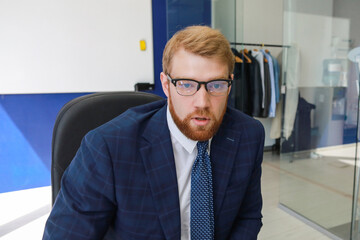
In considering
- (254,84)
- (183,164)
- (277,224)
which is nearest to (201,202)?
(183,164)

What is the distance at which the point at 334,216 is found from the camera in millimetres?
2188

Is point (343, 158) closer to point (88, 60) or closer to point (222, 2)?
point (222, 2)

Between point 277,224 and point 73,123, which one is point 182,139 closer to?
point 73,123

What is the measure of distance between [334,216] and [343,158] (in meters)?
0.49

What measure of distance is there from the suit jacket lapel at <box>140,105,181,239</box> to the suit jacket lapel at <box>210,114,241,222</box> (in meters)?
0.15

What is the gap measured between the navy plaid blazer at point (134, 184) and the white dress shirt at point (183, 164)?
0.16 ft

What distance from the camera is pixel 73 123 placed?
0.94 meters

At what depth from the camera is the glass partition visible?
2068 millimetres

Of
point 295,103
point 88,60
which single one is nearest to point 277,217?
point 295,103

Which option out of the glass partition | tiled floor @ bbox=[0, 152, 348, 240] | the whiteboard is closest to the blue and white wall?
the whiteboard

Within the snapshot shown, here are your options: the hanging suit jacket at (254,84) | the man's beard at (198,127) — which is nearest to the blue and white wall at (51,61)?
the hanging suit jacket at (254,84)

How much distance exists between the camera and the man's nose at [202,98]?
834mm

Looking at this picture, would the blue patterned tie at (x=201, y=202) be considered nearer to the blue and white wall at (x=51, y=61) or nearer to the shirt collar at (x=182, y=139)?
the shirt collar at (x=182, y=139)

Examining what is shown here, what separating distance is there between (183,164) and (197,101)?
24cm
